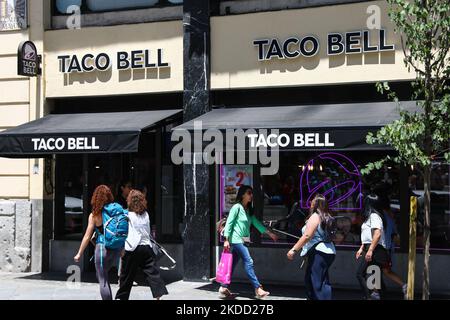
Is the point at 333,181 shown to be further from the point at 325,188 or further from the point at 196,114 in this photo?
the point at 196,114

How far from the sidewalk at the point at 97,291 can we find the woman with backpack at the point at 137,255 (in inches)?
48.2

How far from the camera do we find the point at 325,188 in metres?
11.3

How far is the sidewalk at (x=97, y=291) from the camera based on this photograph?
1028 cm

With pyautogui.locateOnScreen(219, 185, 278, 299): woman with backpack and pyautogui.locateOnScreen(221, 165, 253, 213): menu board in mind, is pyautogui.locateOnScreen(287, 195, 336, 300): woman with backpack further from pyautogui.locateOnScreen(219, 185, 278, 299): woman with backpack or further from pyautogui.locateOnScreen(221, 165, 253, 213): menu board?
pyautogui.locateOnScreen(221, 165, 253, 213): menu board

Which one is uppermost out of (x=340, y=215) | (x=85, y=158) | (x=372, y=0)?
(x=372, y=0)

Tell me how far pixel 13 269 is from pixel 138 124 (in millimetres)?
4121

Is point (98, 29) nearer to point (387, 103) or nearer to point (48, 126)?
point (48, 126)

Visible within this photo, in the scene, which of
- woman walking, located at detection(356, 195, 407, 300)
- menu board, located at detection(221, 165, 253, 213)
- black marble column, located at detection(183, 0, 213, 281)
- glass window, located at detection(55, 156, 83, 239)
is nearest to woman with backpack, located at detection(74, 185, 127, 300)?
black marble column, located at detection(183, 0, 213, 281)

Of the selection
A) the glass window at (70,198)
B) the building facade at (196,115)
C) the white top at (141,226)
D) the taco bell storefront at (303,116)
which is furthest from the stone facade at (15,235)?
the white top at (141,226)

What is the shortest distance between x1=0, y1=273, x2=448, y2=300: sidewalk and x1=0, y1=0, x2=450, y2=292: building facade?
1.43 ft

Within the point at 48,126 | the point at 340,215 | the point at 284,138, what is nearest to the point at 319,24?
the point at 284,138

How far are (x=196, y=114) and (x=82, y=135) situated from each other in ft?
6.62
